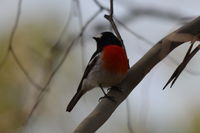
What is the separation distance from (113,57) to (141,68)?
130 cm

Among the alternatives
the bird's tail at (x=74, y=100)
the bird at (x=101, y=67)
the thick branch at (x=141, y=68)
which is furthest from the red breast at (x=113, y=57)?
the thick branch at (x=141, y=68)

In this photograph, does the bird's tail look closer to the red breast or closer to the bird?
the bird

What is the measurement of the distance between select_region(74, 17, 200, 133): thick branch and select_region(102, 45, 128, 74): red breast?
110 centimetres

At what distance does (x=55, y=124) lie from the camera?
2502mm

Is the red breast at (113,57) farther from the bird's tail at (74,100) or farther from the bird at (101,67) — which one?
the bird's tail at (74,100)

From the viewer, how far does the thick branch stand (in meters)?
1.28

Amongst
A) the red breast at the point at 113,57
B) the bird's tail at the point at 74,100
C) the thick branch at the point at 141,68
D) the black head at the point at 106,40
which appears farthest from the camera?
the black head at the point at 106,40

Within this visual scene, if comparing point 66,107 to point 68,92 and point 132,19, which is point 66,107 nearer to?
point 68,92

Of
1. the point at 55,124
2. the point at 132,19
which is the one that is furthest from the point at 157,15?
the point at 55,124

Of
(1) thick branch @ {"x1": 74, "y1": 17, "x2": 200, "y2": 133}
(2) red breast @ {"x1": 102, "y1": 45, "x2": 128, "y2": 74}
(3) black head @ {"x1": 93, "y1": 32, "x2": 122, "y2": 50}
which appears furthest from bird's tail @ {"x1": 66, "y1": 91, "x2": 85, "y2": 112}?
(1) thick branch @ {"x1": 74, "y1": 17, "x2": 200, "y2": 133}

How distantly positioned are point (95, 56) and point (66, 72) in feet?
0.79

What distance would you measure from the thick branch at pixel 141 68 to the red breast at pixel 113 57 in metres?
1.10

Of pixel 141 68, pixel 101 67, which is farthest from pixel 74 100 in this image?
pixel 141 68

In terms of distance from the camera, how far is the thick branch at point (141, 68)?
4.21ft
